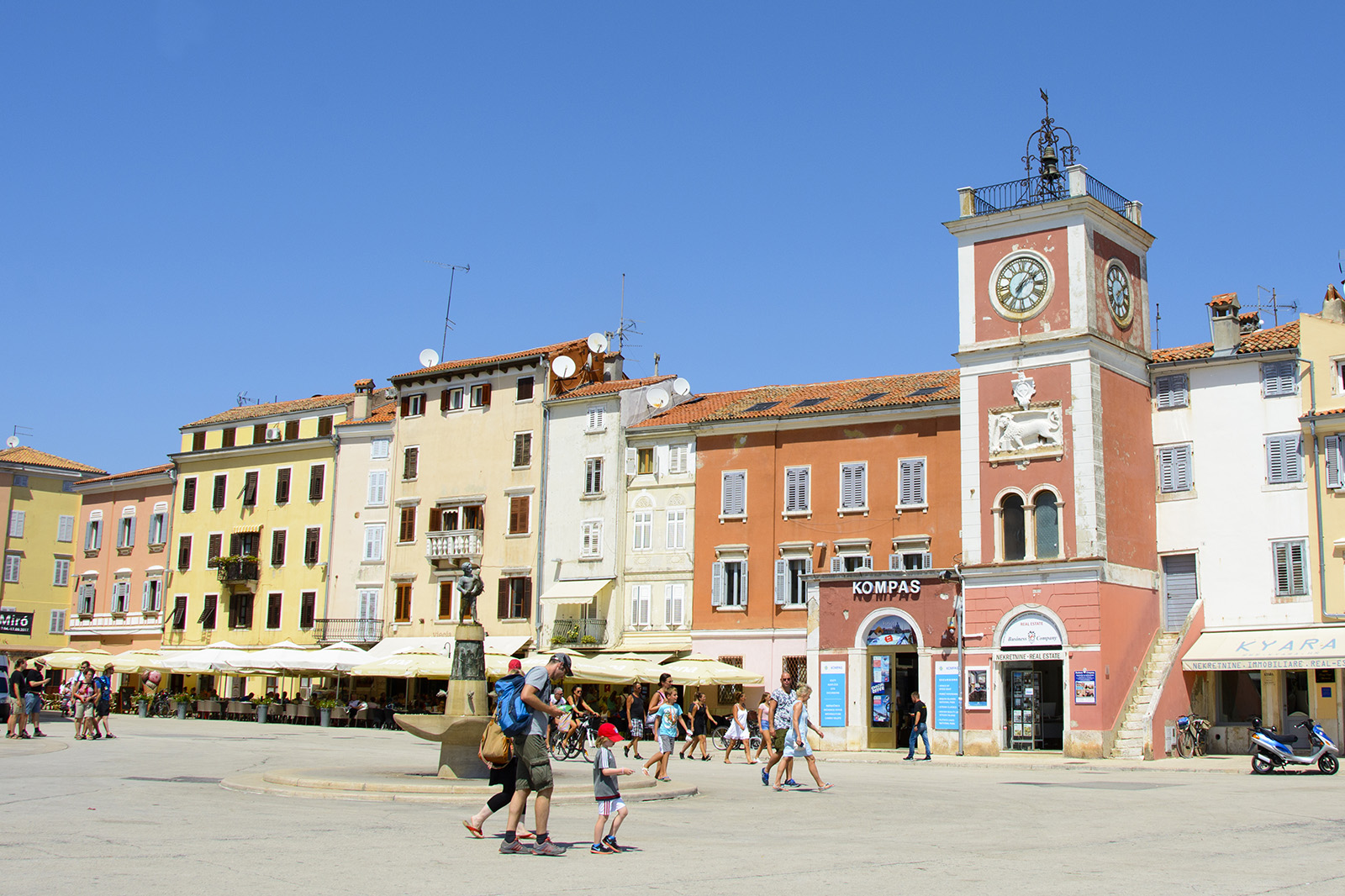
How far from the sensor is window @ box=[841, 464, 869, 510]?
4722 cm

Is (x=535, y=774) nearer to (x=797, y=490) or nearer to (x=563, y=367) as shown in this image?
(x=797, y=490)

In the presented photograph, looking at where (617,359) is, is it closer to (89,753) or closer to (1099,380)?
(1099,380)

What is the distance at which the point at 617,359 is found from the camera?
59375mm

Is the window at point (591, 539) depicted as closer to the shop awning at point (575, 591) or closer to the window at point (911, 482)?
the shop awning at point (575, 591)

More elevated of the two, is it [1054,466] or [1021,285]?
[1021,285]

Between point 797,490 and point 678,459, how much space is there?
518 centimetres

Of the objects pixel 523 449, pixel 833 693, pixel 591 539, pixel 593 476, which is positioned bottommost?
pixel 833 693

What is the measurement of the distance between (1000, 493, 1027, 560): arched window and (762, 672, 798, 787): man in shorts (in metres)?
16.2

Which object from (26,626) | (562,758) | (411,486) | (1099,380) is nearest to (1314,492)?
(1099,380)

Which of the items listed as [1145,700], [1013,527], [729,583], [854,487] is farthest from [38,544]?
[1145,700]

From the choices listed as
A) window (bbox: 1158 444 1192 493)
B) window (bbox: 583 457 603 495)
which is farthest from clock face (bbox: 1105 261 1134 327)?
window (bbox: 583 457 603 495)

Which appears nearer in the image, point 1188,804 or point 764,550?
point 1188,804

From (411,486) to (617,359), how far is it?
10.1m

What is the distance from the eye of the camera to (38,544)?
3031 inches
